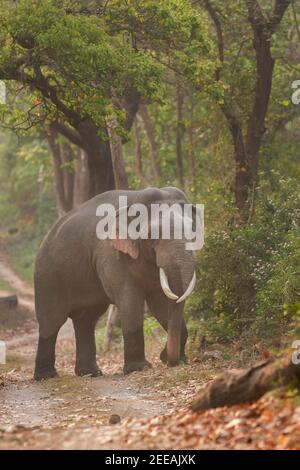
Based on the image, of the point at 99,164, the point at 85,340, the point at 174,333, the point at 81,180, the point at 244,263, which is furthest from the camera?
the point at 81,180

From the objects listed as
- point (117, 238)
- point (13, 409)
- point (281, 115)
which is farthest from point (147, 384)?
point (281, 115)

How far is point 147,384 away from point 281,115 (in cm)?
1052

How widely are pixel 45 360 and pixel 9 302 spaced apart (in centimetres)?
1185

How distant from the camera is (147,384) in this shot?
47.1ft

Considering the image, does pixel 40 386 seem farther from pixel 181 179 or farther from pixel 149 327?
pixel 181 179

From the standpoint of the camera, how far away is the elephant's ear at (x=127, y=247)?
53.3 feet

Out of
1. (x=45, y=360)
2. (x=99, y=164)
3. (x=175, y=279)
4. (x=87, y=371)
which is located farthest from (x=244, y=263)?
(x=99, y=164)

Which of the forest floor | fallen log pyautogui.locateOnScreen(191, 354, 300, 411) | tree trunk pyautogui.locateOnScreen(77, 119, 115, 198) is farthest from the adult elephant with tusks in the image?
fallen log pyautogui.locateOnScreen(191, 354, 300, 411)

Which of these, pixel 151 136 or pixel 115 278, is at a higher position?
pixel 151 136

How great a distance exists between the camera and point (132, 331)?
643 inches

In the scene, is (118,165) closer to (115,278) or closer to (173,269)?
(115,278)

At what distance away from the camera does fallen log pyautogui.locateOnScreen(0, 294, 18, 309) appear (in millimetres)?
29806

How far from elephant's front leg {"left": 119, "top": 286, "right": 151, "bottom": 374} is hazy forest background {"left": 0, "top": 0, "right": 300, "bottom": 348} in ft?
4.33

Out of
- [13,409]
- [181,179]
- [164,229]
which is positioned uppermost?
[181,179]
